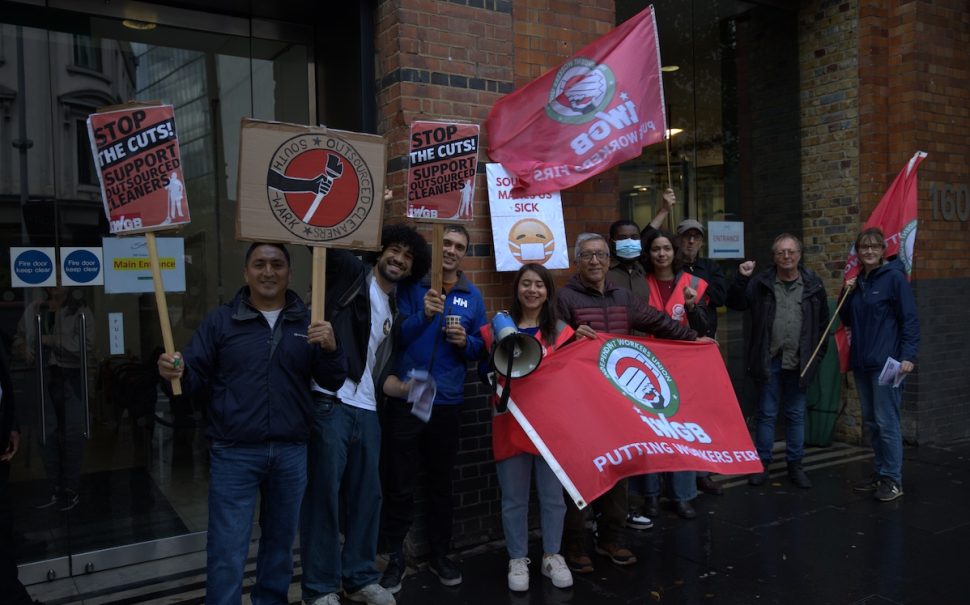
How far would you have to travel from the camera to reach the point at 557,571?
4316 millimetres

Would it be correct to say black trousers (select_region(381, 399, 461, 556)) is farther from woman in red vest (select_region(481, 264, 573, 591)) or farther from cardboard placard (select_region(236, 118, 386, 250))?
cardboard placard (select_region(236, 118, 386, 250))

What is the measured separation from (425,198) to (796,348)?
3712 millimetres

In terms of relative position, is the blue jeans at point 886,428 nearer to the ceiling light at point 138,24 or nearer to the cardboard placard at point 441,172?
the cardboard placard at point 441,172

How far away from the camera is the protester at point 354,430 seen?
3.84 meters

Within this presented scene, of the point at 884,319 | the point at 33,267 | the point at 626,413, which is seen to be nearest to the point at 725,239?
the point at 884,319

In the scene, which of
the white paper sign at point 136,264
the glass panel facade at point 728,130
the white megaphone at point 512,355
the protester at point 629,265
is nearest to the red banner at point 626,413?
the white megaphone at point 512,355

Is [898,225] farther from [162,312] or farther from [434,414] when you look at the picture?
[162,312]

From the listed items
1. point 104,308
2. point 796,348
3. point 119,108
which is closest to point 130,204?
point 119,108

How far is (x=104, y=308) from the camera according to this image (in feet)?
15.3

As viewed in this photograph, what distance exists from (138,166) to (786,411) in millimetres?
5337

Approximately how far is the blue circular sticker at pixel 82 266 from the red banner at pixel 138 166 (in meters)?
1.65

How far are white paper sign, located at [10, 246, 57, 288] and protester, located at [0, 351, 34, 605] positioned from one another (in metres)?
1.03

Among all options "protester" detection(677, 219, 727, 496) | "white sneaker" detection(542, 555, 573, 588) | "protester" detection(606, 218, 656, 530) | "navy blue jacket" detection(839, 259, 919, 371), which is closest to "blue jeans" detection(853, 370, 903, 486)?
"navy blue jacket" detection(839, 259, 919, 371)

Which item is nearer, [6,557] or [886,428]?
[6,557]
